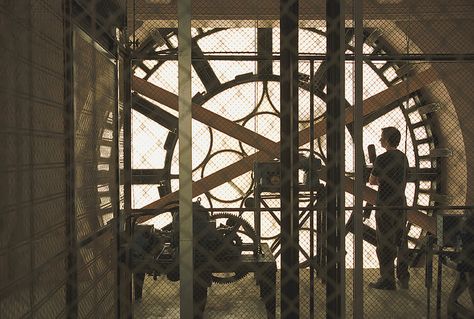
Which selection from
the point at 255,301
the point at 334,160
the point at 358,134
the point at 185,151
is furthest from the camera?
the point at 255,301

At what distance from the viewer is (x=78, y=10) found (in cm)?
179

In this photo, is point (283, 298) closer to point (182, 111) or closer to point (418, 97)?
point (182, 111)

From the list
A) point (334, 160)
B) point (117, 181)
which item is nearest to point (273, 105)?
point (117, 181)

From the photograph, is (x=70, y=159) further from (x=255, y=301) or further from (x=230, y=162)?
(x=230, y=162)

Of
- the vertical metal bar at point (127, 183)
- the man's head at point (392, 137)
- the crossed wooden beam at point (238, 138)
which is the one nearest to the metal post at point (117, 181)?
Result: the vertical metal bar at point (127, 183)

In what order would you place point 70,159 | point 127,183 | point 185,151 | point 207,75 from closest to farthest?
point 185,151 < point 70,159 < point 127,183 < point 207,75

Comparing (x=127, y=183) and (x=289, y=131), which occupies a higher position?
(x=289, y=131)

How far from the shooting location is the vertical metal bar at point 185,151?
56.4 inches

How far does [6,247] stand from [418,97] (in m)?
4.14

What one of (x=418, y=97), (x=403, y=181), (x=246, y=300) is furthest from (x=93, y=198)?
(x=418, y=97)

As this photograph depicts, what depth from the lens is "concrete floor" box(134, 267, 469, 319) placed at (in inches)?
123

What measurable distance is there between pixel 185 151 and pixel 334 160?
2.10ft

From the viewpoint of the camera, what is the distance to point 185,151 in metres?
1.46

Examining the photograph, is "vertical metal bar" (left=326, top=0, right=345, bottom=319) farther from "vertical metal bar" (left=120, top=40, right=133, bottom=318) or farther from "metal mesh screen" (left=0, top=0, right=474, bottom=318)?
"vertical metal bar" (left=120, top=40, right=133, bottom=318)
